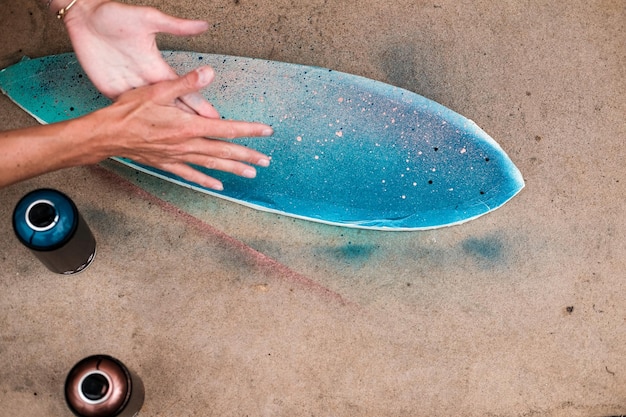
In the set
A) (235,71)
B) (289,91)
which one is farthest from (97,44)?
(289,91)

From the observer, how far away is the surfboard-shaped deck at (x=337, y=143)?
1.49m

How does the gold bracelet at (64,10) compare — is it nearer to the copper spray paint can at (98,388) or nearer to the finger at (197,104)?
the finger at (197,104)

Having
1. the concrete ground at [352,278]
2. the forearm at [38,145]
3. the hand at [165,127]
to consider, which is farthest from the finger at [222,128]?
the concrete ground at [352,278]

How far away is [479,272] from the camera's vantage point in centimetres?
152

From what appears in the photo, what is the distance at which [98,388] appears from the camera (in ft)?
3.60

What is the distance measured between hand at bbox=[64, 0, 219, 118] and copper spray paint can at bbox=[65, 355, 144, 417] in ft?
2.05

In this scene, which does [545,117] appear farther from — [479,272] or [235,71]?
[235,71]

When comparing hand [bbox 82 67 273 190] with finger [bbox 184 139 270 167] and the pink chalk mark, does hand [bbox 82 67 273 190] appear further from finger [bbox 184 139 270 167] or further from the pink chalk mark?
the pink chalk mark

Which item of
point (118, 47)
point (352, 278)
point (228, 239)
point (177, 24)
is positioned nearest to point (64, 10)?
point (118, 47)

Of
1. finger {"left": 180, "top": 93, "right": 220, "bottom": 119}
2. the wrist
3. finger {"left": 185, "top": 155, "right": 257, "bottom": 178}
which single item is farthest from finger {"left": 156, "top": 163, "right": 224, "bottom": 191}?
the wrist

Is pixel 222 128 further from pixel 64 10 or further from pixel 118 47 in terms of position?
pixel 64 10

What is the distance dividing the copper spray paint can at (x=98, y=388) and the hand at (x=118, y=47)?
0.63 m

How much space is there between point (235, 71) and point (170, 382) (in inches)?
36.5

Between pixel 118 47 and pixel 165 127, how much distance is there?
0.26 m
